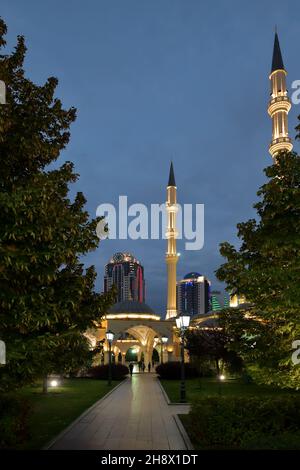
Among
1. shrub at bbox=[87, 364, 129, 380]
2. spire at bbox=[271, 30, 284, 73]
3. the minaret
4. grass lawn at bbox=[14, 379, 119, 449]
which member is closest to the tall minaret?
spire at bbox=[271, 30, 284, 73]

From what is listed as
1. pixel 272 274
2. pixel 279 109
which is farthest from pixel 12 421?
pixel 279 109

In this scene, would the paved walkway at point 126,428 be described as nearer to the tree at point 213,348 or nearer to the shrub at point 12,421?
the shrub at point 12,421

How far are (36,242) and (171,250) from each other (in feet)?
222

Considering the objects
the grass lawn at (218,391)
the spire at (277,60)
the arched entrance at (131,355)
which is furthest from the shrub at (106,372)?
the arched entrance at (131,355)

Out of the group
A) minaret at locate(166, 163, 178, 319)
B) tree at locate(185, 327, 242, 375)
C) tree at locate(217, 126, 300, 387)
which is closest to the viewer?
tree at locate(217, 126, 300, 387)

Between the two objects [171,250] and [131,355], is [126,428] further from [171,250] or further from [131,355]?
[131,355]

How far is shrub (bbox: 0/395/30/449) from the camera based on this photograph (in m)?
11.0

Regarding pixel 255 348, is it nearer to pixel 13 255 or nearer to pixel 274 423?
pixel 274 423

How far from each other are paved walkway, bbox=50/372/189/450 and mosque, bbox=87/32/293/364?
66.6 ft

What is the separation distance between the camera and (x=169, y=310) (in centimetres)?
7856

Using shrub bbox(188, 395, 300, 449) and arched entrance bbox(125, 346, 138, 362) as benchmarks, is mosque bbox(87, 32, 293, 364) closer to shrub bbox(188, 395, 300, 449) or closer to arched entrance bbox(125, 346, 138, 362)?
shrub bbox(188, 395, 300, 449)

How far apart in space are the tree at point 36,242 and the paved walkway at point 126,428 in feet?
8.74

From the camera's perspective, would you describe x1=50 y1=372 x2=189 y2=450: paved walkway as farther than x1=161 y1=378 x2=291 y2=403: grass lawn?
No
